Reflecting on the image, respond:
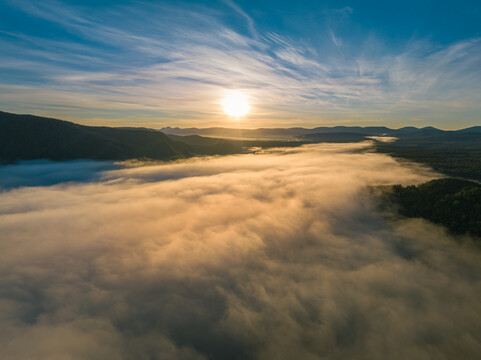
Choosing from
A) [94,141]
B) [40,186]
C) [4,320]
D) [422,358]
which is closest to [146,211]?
[4,320]

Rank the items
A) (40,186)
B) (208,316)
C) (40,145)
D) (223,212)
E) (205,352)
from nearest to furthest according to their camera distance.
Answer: (205,352) < (208,316) < (223,212) < (40,186) < (40,145)

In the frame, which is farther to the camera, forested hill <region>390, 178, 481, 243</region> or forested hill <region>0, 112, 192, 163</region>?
forested hill <region>0, 112, 192, 163</region>

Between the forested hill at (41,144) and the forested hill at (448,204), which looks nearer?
the forested hill at (448,204)

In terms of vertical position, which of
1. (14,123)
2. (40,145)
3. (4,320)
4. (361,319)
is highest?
(14,123)

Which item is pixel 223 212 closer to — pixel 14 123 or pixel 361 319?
pixel 361 319

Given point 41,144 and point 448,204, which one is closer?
point 448,204

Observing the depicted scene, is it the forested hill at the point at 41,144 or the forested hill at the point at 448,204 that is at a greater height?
the forested hill at the point at 41,144

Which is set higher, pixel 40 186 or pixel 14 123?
pixel 14 123

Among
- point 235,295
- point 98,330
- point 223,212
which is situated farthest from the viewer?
point 223,212

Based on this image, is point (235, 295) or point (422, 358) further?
point (235, 295)

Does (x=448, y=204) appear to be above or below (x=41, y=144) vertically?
below

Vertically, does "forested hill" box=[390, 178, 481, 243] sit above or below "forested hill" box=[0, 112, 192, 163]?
below
